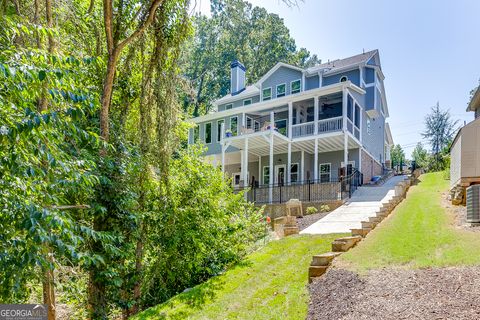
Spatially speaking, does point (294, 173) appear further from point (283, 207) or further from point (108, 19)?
point (108, 19)

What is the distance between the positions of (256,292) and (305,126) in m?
Answer: 13.3

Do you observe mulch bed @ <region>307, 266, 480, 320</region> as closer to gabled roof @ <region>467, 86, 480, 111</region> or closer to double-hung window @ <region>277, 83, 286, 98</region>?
gabled roof @ <region>467, 86, 480, 111</region>

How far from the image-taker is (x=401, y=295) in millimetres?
4223

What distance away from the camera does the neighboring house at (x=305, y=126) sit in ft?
56.9

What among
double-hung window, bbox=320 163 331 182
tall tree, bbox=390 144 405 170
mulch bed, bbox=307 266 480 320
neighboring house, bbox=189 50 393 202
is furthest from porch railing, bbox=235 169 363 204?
tall tree, bbox=390 144 405 170

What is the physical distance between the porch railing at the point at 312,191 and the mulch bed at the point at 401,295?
8877 mm

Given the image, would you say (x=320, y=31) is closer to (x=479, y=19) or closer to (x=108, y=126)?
(x=479, y=19)

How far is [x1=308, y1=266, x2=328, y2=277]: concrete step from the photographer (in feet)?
18.7

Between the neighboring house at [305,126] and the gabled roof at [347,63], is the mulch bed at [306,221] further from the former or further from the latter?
the gabled roof at [347,63]

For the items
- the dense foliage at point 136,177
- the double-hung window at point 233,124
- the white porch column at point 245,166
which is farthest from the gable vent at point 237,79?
the dense foliage at point 136,177

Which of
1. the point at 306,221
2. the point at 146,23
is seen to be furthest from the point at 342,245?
the point at 146,23

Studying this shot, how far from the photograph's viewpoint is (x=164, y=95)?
7301 mm

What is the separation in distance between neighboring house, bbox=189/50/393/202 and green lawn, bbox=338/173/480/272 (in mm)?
8203

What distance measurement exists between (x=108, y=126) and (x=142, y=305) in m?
3.80
